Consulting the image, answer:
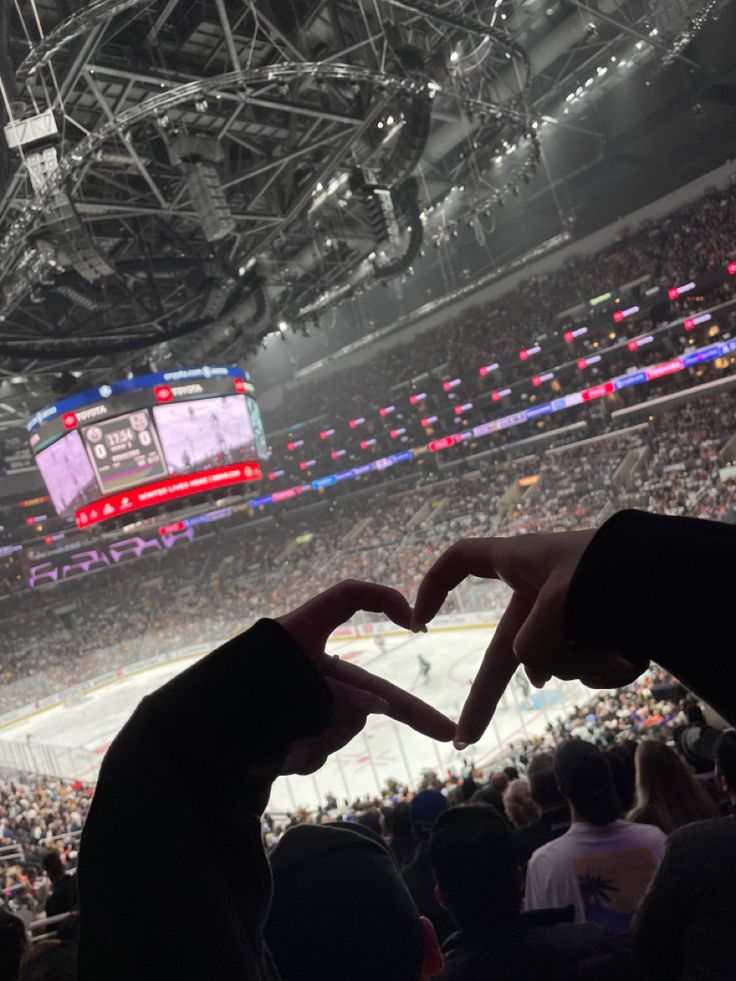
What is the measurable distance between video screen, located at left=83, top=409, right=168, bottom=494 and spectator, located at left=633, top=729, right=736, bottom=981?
1352 centimetres

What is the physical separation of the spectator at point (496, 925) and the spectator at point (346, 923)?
18.9 inches

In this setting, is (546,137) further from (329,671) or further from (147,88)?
(329,671)

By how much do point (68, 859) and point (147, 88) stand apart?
11155 mm

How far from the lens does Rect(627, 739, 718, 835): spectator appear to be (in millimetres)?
3104

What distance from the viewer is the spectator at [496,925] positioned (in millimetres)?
1521

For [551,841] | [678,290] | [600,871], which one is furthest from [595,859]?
[678,290]

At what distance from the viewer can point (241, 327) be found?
1544cm

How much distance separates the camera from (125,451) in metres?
13.7

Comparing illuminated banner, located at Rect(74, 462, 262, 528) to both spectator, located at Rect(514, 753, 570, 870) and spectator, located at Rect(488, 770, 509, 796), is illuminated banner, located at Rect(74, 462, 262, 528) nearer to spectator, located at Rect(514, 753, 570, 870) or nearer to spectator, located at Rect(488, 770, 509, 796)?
spectator, located at Rect(488, 770, 509, 796)

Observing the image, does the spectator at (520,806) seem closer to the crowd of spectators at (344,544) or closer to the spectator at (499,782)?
the spectator at (499,782)

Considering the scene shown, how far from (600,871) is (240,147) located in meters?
12.0

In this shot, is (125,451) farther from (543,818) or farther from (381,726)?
(543,818)

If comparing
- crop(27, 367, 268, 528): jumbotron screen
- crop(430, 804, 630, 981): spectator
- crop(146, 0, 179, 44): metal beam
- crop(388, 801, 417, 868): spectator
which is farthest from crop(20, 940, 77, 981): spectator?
crop(27, 367, 268, 528): jumbotron screen

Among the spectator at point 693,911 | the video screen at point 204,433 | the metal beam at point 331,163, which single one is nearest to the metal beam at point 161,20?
the metal beam at point 331,163
